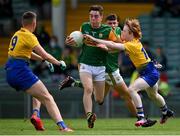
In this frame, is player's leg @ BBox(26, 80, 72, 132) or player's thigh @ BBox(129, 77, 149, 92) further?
player's thigh @ BBox(129, 77, 149, 92)

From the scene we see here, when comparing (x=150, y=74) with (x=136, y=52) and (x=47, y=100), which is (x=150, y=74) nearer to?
(x=136, y=52)

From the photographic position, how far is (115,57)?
20.4m

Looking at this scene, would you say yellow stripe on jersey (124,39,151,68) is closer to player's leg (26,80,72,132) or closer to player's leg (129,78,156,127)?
player's leg (129,78,156,127)

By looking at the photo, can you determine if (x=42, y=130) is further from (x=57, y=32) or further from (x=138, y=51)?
(x=57, y=32)

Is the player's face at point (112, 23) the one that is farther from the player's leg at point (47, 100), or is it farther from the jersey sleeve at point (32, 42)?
the player's leg at point (47, 100)

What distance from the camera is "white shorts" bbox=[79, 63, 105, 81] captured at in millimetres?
19188

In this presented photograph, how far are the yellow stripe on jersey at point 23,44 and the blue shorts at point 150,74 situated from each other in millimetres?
2757

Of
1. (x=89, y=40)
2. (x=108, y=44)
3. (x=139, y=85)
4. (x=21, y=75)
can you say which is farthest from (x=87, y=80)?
(x=21, y=75)

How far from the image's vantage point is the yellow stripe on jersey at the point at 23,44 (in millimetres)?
17281

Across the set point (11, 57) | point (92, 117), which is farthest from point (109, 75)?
point (11, 57)

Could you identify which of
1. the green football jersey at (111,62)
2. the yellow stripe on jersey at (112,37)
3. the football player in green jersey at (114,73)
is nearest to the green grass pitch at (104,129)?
the football player in green jersey at (114,73)

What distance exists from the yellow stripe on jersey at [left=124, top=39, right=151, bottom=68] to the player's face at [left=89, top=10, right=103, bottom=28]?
0.74 m

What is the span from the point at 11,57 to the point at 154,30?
1490 centimetres

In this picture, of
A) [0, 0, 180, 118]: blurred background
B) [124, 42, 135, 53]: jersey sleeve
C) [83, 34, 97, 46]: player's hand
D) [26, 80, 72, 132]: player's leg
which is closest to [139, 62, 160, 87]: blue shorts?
[124, 42, 135, 53]: jersey sleeve
